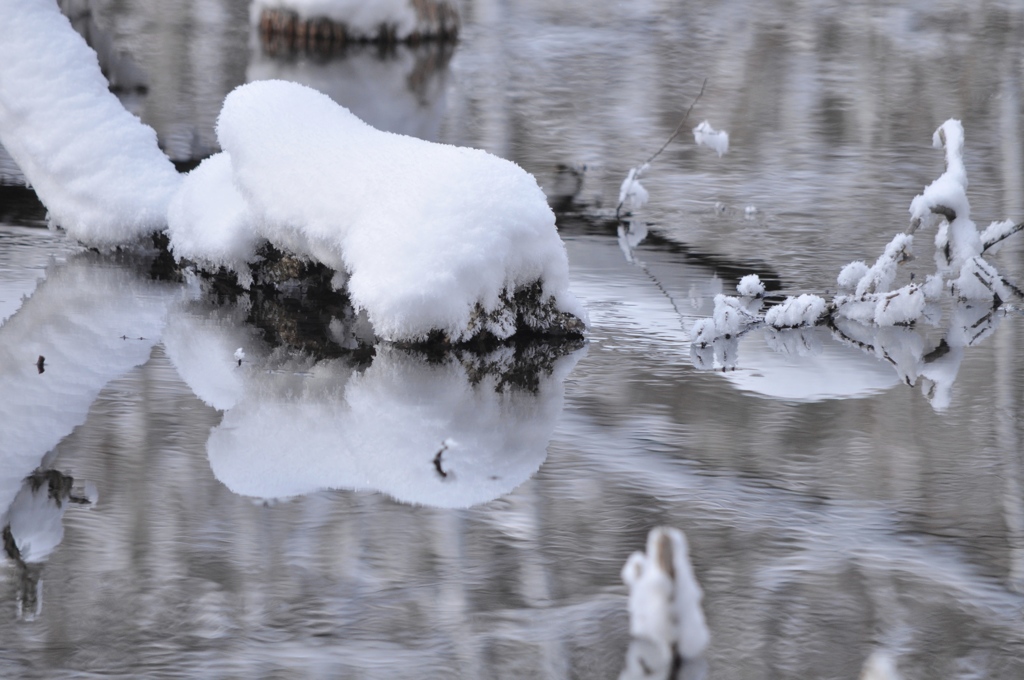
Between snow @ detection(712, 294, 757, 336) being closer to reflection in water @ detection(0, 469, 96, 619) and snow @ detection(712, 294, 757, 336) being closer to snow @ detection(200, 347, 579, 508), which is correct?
snow @ detection(200, 347, 579, 508)

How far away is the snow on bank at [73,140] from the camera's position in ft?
Result: 28.8

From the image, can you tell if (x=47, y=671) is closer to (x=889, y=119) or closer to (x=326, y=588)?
(x=326, y=588)

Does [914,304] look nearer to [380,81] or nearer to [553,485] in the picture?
[553,485]

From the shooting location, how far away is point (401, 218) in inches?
273

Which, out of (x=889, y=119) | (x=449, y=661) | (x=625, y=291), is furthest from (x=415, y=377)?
(x=889, y=119)

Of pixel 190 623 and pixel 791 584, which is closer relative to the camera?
pixel 190 623

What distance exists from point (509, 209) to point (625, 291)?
4.84 ft

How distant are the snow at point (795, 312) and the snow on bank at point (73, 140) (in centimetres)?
332

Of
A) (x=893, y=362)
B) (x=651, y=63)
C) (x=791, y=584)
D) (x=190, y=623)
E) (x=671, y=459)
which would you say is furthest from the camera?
(x=651, y=63)

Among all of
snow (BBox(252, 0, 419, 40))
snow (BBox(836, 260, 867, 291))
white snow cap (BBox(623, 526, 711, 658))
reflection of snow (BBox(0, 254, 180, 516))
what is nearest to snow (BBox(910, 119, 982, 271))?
snow (BBox(836, 260, 867, 291))

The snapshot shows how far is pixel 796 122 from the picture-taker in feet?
47.6

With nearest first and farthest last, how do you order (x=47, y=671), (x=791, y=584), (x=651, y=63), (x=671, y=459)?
(x=47, y=671) → (x=791, y=584) → (x=671, y=459) → (x=651, y=63)

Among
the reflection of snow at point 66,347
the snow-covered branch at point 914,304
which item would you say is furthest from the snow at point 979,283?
the reflection of snow at point 66,347

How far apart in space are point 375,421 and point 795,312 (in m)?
2.41
